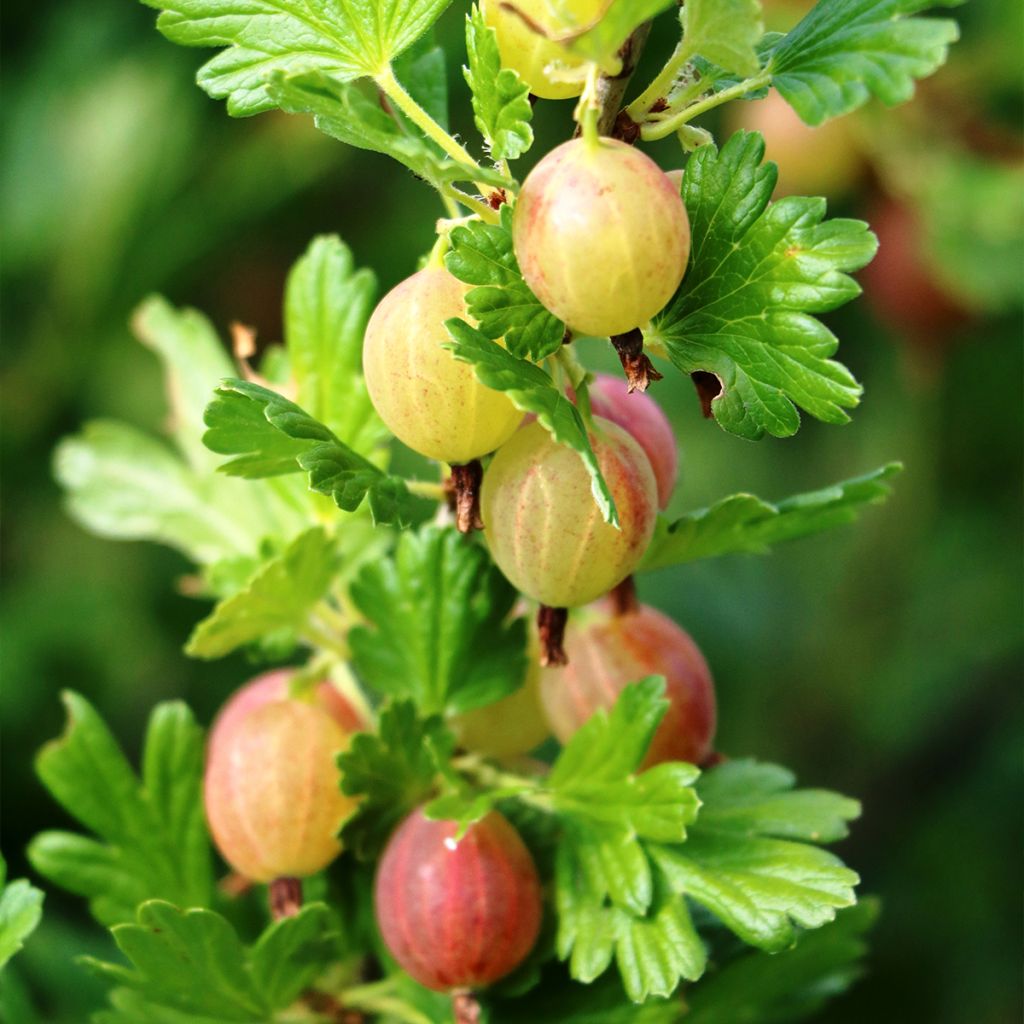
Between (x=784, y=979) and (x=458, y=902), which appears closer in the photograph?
(x=458, y=902)

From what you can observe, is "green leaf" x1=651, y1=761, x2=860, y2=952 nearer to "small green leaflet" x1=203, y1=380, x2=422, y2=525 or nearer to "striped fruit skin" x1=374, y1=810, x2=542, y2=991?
"striped fruit skin" x1=374, y1=810, x2=542, y2=991

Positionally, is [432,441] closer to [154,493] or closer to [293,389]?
[293,389]

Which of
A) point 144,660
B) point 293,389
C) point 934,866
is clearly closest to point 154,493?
point 293,389

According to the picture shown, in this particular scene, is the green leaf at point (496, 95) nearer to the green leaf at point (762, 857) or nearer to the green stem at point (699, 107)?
the green stem at point (699, 107)

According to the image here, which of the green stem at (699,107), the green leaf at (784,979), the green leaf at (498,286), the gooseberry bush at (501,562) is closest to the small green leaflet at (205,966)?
the gooseberry bush at (501,562)

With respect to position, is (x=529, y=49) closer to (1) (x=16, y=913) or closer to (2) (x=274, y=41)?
(2) (x=274, y=41)

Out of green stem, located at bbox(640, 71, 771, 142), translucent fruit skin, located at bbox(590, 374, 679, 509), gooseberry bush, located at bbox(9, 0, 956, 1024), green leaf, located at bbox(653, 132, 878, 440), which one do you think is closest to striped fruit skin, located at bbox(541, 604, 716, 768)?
gooseberry bush, located at bbox(9, 0, 956, 1024)

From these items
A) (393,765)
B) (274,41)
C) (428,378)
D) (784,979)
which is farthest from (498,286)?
(784,979)
